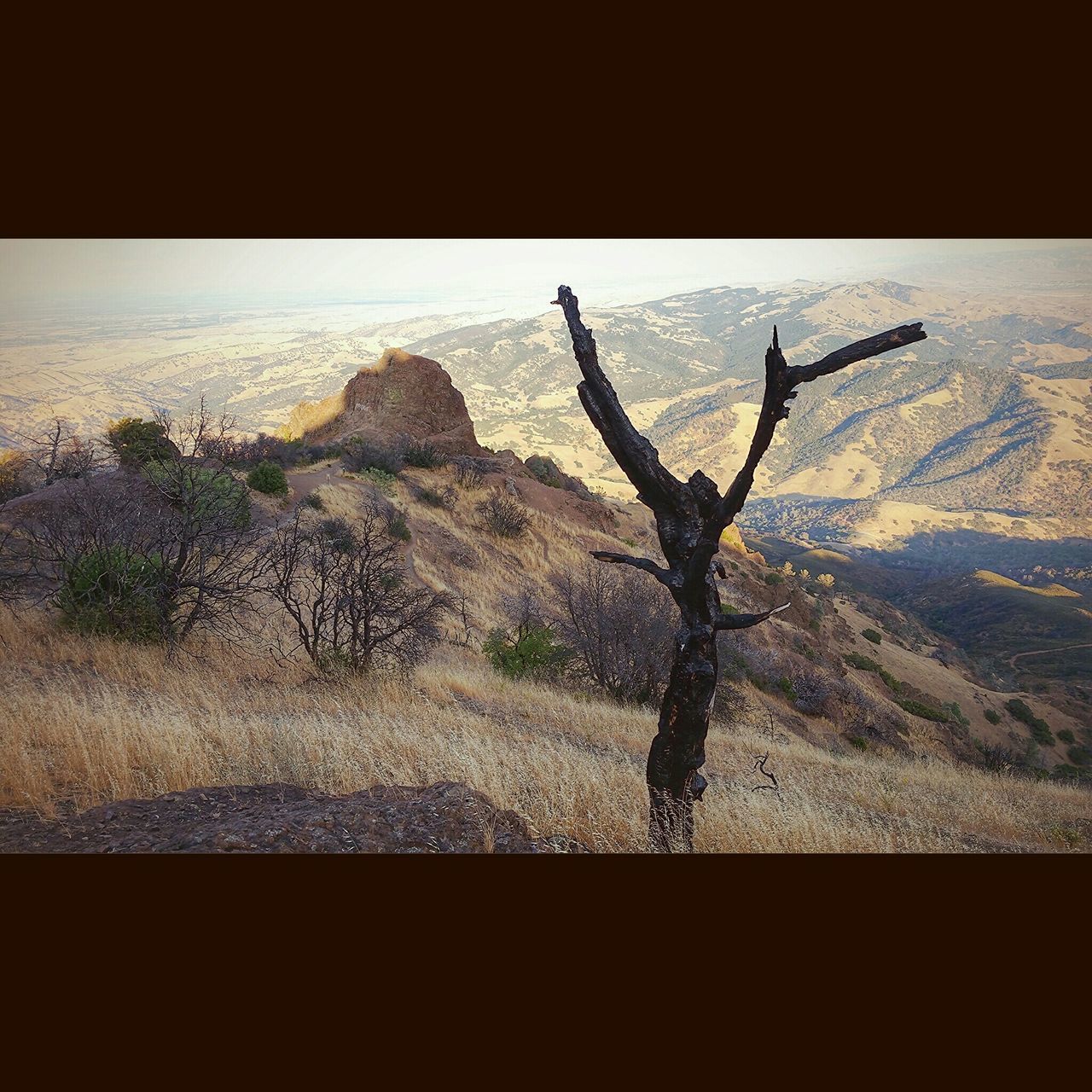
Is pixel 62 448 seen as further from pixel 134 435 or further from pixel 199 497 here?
pixel 199 497

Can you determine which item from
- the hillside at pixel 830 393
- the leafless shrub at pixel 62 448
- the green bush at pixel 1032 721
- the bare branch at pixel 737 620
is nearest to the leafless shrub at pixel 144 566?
the leafless shrub at pixel 62 448

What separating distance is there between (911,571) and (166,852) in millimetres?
78473

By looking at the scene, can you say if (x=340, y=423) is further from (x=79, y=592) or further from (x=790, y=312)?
(x=790, y=312)

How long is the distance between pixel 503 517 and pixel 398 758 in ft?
78.8

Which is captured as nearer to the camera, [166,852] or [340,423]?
[166,852]

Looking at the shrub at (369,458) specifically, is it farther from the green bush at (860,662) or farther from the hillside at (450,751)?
the green bush at (860,662)

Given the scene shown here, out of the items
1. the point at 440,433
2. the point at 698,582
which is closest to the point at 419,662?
the point at 698,582

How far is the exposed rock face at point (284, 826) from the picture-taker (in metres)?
4.89

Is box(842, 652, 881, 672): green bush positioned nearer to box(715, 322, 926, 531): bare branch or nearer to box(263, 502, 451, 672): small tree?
box(263, 502, 451, 672): small tree

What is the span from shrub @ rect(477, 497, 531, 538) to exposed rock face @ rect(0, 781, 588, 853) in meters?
24.6

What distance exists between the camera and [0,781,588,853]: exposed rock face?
4.89m

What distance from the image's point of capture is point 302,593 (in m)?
13.5

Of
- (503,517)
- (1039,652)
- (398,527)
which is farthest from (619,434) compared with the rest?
(1039,652)

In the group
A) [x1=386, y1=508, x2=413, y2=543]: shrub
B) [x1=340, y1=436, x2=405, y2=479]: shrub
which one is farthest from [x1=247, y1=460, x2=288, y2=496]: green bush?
[x1=340, y1=436, x2=405, y2=479]: shrub
